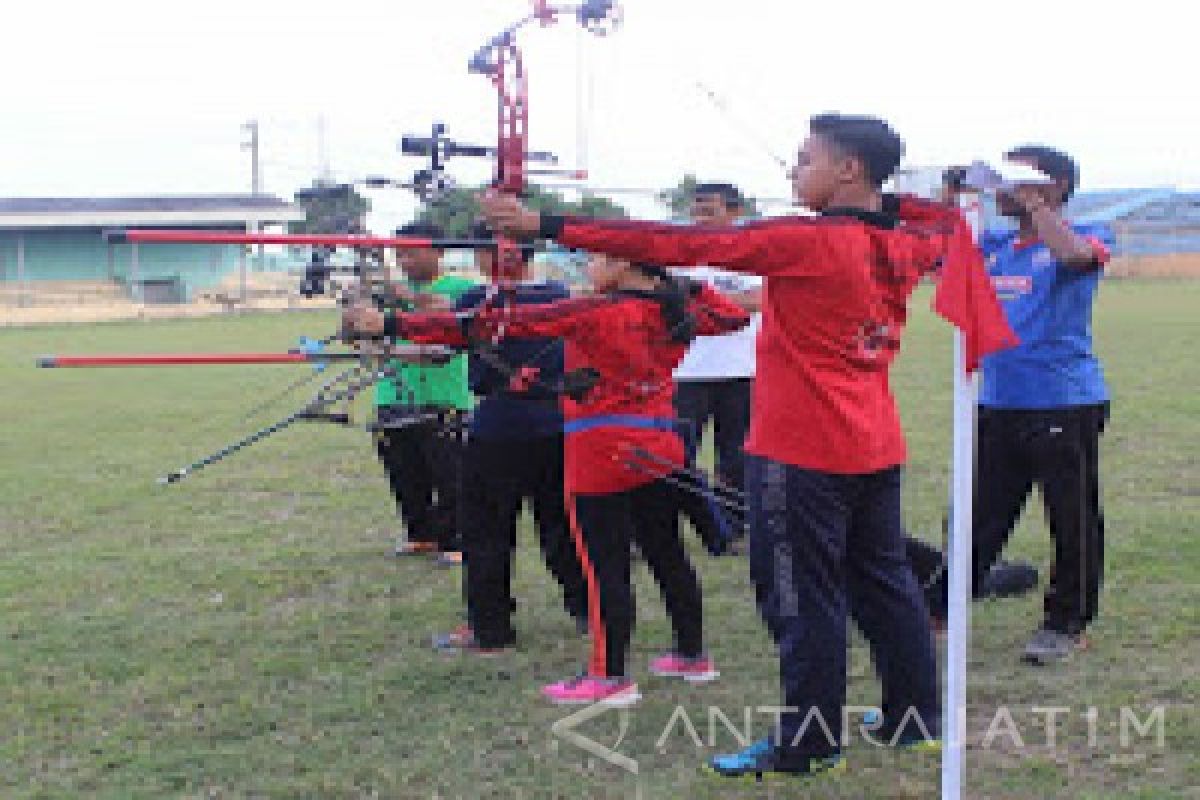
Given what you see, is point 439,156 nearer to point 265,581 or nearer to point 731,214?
point 731,214

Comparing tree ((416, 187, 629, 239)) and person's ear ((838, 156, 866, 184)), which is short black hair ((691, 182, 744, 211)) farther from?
person's ear ((838, 156, 866, 184))

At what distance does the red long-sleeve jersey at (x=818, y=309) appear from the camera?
13.3ft

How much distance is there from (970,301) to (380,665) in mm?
3246

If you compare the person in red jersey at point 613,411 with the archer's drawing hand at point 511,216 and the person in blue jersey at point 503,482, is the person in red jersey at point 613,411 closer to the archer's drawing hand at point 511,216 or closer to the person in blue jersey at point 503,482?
the person in blue jersey at point 503,482

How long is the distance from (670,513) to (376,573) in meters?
2.67

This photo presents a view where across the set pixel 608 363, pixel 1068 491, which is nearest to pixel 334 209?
pixel 608 363

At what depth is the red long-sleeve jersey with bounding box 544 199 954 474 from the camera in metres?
4.05

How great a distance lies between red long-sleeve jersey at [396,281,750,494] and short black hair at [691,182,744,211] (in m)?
1.12

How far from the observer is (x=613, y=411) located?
5430 mm

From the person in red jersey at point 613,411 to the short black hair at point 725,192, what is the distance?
3.43 feet

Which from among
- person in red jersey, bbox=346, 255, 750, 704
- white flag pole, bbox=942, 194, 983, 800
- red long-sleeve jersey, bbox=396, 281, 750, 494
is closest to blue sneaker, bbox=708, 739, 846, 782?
white flag pole, bbox=942, 194, 983, 800

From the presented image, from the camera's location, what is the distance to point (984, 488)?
606 centimetres

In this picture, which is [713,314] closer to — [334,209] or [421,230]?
[421,230]

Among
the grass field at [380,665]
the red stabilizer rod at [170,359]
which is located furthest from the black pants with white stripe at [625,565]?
the red stabilizer rod at [170,359]
